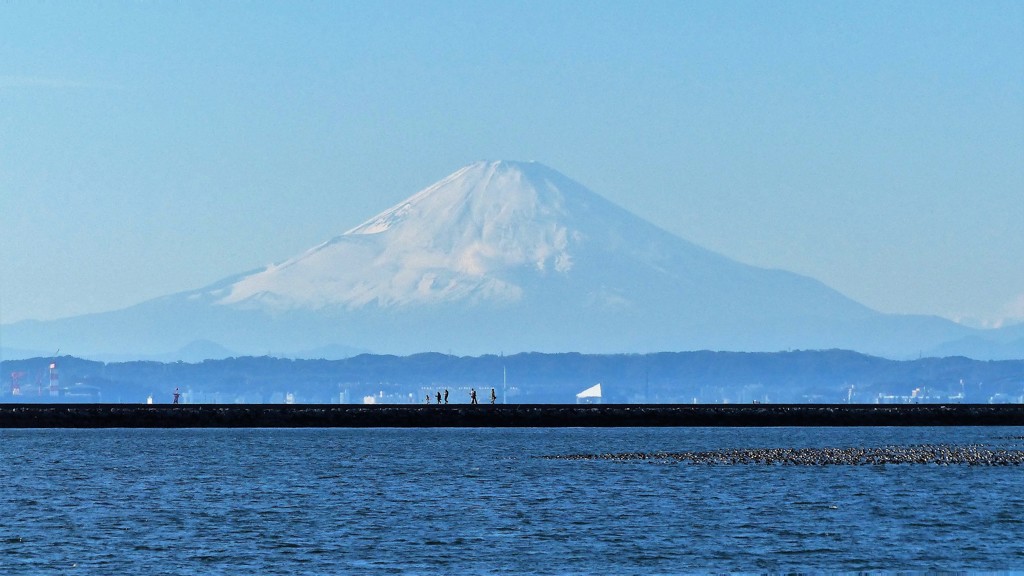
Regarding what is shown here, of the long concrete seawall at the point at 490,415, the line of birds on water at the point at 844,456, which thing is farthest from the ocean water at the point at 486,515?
the long concrete seawall at the point at 490,415

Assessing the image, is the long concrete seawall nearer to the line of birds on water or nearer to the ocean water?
the ocean water

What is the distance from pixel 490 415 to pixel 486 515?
5923cm

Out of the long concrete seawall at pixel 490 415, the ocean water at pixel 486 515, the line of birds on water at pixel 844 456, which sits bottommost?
the ocean water at pixel 486 515

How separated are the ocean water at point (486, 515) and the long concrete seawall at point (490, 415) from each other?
78.0ft

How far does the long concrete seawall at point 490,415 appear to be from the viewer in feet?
380

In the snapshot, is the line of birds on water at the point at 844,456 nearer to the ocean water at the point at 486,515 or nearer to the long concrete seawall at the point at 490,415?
the ocean water at the point at 486,515

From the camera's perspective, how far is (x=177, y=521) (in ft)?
178

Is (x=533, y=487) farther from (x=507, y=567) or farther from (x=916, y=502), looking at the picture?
(x=507, y=567)

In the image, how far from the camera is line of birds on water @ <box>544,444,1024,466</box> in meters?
77.0

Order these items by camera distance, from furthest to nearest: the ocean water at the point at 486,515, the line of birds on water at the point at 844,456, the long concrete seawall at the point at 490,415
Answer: the long concrete seawall at the point at 490,415 → the line of birds on water at the point at 844,456 → the ocean water at the point at 486,515

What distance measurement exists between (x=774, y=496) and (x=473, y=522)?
12150mm

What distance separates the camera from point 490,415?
114688 millimetres

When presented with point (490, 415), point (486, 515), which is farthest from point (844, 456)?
point (490, 415)

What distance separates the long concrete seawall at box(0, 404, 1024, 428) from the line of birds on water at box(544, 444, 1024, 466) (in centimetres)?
2917
